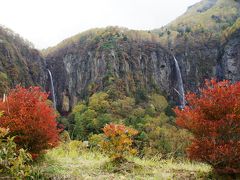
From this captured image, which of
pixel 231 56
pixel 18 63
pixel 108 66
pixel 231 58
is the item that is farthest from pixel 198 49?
pixel 18 63

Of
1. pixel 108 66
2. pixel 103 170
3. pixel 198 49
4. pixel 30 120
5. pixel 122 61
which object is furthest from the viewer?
pixel 198 49

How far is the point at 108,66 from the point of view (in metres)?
66.8

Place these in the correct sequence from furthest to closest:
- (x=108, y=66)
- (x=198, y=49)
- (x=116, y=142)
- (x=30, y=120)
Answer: (x=198, y=49) → (x=108, y=66) → (x=116, y=142) → (x=30, y=120)

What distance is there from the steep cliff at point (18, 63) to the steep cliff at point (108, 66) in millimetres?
3823

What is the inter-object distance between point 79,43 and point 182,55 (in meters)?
21.0

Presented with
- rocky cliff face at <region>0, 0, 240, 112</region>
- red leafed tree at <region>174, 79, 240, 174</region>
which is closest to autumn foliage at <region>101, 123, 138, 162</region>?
red leafed tree at <region>174, 79, 240, 174</region>

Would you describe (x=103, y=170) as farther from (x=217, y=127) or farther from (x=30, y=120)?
(x=217, y=127)

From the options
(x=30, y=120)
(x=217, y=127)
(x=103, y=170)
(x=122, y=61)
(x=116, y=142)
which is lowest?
(x=122, y=61)

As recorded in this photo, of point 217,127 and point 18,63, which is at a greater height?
point 217,127

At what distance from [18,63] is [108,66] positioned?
16045 millimetres

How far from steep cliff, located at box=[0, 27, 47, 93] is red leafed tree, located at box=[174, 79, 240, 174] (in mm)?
47861

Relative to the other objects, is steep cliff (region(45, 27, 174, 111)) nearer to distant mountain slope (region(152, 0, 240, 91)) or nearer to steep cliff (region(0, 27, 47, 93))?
distant mountain slope (region(152, 0, 240, 91))

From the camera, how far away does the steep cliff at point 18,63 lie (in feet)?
186

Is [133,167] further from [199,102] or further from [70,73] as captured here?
[70,73]
